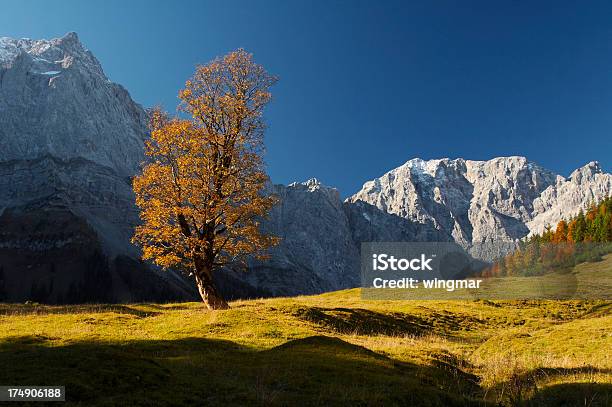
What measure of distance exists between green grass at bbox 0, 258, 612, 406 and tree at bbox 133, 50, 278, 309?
619 cm

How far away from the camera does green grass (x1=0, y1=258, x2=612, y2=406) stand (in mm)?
13008

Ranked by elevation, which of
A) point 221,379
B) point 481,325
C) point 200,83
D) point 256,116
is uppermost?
point 200,83

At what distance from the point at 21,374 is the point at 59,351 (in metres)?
3.19

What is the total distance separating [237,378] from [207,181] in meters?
24.7

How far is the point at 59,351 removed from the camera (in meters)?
15.8

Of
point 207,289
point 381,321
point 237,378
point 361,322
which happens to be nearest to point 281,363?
point 237,378

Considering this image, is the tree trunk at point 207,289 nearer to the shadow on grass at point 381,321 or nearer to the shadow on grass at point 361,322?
the shadow on grass at point 381,321

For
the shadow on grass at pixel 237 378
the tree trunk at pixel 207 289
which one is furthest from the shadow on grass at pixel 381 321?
the shadow on grass at pixel 237 378

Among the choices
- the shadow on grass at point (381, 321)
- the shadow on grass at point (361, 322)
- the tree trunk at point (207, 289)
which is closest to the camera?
the shadow on grass at point (361, 322)

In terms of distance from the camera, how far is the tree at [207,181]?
123 ft

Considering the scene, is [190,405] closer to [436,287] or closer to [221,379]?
[221,379]

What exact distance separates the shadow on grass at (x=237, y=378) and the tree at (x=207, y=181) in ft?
57.1

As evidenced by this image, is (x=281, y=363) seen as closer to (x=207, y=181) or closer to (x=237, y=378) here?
(x=237, y=378)

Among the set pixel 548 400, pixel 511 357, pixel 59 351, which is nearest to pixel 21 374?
pixel 59 351
